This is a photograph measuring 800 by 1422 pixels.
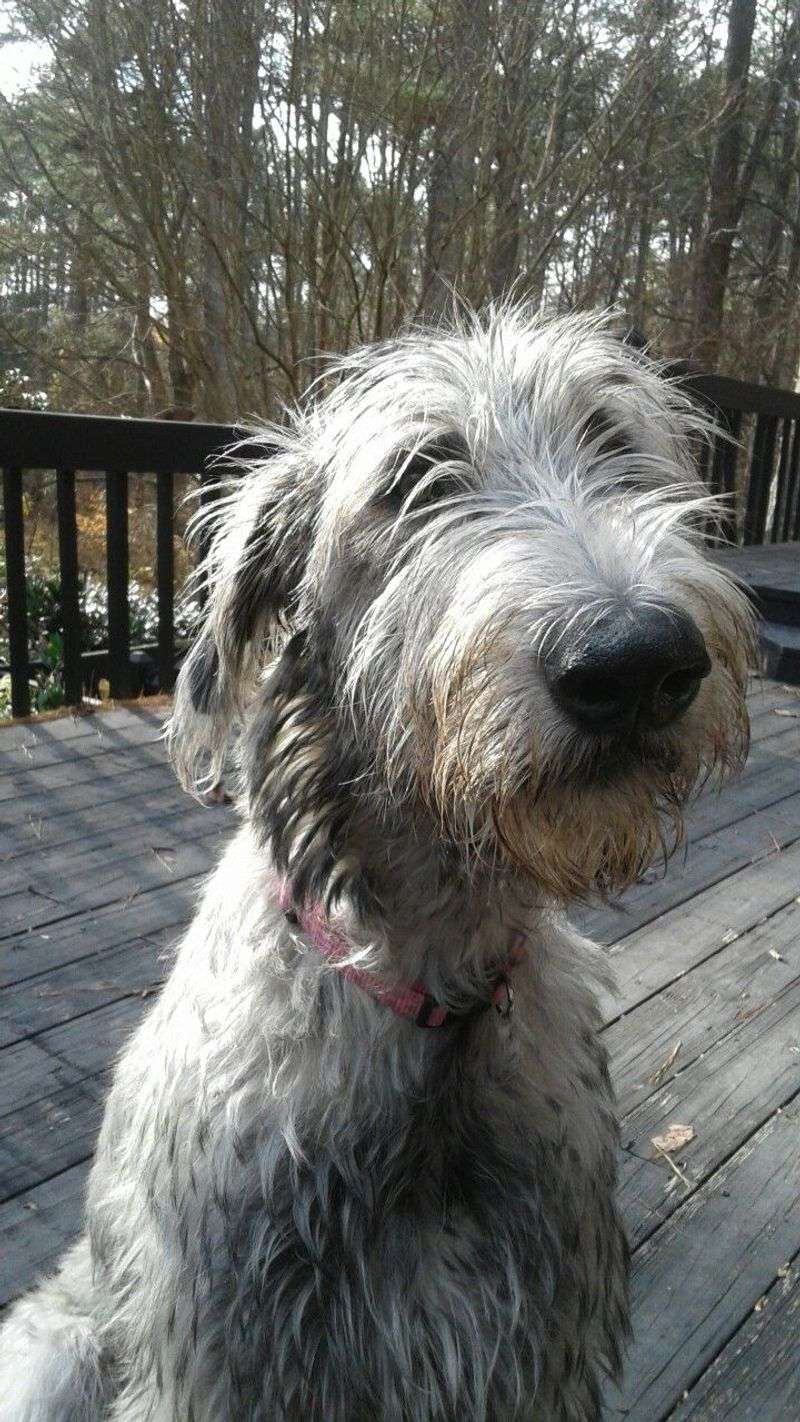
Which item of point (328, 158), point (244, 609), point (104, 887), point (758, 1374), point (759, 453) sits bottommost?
point (758, 1374)

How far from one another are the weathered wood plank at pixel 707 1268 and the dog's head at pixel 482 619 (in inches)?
34.9

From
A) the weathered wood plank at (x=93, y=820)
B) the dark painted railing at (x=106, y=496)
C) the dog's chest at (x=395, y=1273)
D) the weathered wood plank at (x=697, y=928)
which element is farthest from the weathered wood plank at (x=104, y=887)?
the dark painted railing at (x=106, y=496)

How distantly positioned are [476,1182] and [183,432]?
14.2 ft

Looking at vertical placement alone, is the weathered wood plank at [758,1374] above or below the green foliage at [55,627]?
above

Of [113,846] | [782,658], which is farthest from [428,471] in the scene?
[782,658]

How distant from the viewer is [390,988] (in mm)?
1579

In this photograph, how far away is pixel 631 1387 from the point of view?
180cm

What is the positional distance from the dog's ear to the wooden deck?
2.34ft

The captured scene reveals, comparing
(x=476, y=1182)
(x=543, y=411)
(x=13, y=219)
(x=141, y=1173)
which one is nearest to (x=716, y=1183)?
(x=476, y=1182)

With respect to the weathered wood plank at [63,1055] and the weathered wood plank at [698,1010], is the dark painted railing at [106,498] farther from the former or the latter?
the weathered wood plank at [698,1010]

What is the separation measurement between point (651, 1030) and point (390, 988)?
1.30m

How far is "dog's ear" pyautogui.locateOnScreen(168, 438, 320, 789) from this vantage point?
1.78 meters

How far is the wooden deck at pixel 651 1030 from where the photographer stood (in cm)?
190

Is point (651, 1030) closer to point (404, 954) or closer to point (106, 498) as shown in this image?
point (404, 954)
